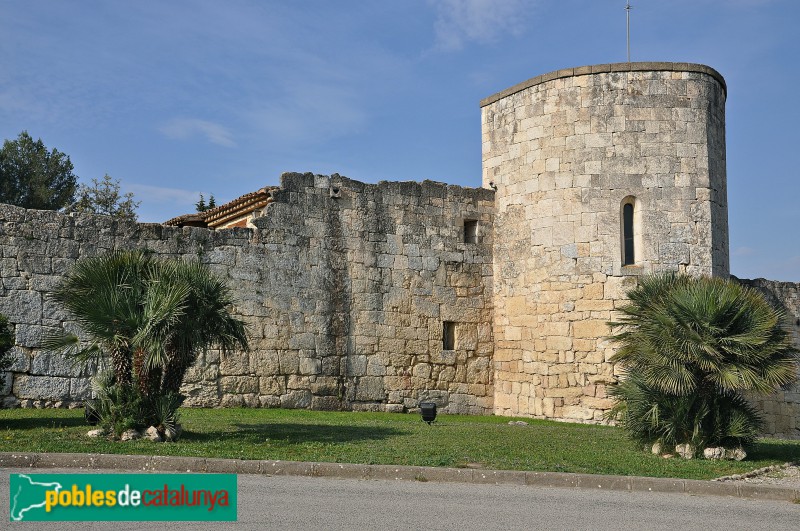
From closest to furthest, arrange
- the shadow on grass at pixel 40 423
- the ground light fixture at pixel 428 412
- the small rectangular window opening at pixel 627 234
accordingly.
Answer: the shadow on grass at pixel 40 423 → the ground light fixture at pixel 428 412 → the small rectangular window opening at pixel 627 234

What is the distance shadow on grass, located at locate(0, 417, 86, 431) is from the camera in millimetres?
12688

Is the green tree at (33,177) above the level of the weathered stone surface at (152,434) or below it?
above

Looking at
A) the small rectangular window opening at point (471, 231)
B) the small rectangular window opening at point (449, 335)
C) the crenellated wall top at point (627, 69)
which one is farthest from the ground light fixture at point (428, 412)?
the crenellated wall top at point (627, 69)

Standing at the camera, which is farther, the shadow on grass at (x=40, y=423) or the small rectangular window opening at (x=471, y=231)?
the small rectangular window opening at (x=471, y=231)

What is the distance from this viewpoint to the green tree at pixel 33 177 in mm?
40969

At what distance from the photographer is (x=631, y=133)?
722 inches

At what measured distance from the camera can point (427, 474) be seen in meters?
10.2

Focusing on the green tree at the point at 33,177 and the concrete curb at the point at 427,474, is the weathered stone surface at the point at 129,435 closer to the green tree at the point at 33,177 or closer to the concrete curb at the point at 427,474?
the concrete curb at the point at 427,474

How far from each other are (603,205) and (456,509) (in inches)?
431

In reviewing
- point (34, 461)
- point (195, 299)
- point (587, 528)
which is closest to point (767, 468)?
point (587, 528)

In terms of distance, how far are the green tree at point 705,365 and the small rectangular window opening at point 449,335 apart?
6.96 m

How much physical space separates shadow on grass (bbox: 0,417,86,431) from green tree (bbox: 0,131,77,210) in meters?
28.9

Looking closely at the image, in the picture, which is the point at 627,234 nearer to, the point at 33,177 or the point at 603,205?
the point at 603,205

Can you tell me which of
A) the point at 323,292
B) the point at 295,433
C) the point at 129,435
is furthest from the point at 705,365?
the point at 323,292
